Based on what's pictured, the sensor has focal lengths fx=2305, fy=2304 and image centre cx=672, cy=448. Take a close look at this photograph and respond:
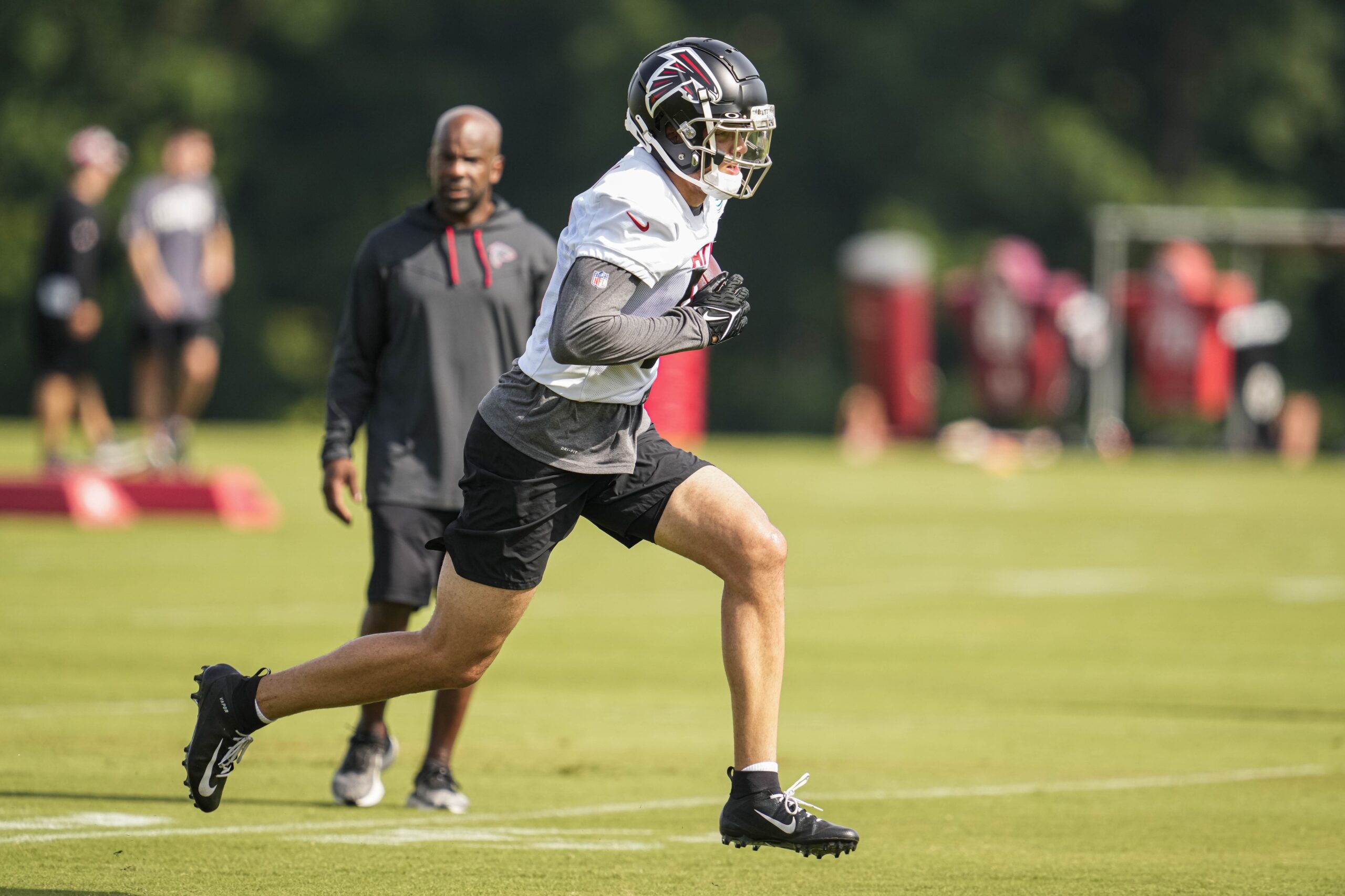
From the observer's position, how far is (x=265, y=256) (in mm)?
53344

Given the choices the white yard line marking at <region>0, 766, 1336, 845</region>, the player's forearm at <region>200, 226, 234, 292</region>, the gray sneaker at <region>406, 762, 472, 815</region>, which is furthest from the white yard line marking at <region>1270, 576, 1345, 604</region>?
the player's forearm at <region>200, 226, 234, 292</region>

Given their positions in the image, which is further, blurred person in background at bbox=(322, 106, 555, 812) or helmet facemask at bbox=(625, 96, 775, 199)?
blurred person in background at bbox=(322, 106, 555, 812)

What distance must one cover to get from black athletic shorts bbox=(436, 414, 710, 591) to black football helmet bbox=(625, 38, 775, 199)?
0.78 meters

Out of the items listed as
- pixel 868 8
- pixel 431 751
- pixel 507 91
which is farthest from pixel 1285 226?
pixel 431 751

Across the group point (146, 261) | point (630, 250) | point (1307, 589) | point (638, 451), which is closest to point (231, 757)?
point (638, 451)

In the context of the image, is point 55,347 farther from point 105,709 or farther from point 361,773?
point 361,773

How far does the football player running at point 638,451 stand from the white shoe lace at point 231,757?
0.93ft

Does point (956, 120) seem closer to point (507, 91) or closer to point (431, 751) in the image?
point (507, 91)

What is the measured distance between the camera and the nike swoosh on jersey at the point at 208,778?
6531 millimetres

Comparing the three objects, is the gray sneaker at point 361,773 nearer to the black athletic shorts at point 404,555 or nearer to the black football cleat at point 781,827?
the black athletic shorts at point 404,555

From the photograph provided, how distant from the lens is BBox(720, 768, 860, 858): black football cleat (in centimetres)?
601

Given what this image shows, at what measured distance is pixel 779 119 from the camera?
2056 inches

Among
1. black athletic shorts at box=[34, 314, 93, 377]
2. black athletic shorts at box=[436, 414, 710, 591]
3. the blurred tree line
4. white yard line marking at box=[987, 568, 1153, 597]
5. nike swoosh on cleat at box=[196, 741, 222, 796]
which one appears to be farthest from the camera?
the blurred tree line

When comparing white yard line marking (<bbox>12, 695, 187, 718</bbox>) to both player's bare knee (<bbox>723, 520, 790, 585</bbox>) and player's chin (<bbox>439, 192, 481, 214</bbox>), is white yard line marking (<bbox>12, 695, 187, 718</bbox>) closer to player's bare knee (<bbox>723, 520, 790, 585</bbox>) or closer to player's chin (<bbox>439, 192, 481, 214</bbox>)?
player's chin (<bbox>439, 192, 481, 214</bbox>)
